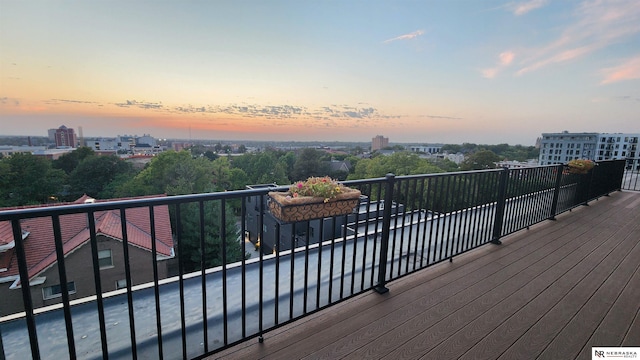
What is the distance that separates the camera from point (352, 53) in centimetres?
971

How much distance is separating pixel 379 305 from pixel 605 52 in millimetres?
9637

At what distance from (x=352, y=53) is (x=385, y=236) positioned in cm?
928

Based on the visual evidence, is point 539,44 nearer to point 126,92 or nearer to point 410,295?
point 410,295

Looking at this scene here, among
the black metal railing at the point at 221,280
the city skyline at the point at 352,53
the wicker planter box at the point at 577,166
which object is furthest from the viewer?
the city skyline at the point at 352,53

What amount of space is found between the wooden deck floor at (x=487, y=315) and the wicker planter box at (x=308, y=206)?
2.72ft

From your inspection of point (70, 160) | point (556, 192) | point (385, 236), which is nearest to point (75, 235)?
point (385, 236)

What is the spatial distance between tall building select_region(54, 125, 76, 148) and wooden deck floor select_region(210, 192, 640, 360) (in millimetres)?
52681

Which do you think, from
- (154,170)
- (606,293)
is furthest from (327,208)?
(154,170)

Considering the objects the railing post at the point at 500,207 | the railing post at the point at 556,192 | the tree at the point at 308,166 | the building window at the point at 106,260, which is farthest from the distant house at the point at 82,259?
the tree at the point at 308,166

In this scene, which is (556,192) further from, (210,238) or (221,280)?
(210,238)

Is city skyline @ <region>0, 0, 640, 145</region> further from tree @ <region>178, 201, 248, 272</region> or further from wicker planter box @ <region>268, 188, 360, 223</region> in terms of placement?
tree @ <region>178, 201, 248, 272</region>

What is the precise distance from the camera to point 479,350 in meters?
1.56

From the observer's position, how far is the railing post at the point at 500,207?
3.03 meters

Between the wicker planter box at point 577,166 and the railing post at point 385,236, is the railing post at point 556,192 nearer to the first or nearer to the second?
the wicker planter box at point 577,166
